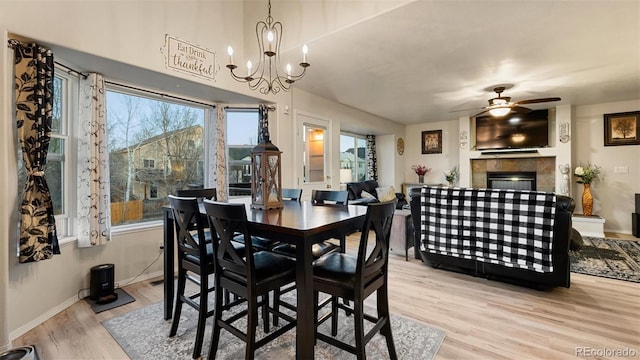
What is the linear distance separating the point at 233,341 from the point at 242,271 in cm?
75

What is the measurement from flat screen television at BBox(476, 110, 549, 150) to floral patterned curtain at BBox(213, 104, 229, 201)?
5889 millimetres

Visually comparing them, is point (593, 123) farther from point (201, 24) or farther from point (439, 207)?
point (201, 24)

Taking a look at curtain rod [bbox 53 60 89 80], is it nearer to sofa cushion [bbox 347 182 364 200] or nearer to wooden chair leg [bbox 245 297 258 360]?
wooden chair leg [bbox 245 297 258 360]

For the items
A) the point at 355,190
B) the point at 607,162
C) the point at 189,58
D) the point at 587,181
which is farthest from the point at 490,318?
the point at 607,162

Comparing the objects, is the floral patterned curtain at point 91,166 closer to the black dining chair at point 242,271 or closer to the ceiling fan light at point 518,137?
the black dining chair at point 242,271

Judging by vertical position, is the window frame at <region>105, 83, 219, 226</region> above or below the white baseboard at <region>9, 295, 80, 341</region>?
above

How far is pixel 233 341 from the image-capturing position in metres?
1.99

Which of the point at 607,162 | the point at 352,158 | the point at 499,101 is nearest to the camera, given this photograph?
the point at 499,101

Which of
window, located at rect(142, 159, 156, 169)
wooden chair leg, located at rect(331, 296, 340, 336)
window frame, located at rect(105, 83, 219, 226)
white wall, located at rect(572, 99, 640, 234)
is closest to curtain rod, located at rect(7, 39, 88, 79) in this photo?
window frame, located at rect(105, 83, 219, 226)

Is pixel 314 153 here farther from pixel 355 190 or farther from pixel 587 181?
pixel 587 181

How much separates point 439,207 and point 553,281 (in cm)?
119

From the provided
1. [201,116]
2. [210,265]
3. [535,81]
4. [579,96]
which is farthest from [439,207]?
[579,96]

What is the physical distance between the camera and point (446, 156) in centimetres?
761

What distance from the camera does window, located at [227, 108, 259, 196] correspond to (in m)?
4.12
